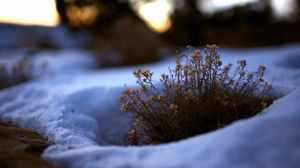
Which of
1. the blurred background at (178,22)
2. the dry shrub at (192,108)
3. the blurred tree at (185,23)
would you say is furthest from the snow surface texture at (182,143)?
the blurred tree at (185,23)

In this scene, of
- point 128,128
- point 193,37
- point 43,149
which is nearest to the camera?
point 43,149

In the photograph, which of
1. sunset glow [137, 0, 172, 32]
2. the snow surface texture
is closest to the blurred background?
sunset glow [137, 0, 172, 32]

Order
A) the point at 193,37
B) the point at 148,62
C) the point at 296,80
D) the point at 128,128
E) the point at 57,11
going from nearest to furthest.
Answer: the point at 128,128, the point at 296,80, the point at 148,62, the point at 57,11, the point at 193,37

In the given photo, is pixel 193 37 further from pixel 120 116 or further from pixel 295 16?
pixel 120 116

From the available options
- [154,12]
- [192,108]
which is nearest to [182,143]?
[192,108]

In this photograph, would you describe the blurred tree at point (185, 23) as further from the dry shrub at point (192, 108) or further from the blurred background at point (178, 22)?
the dry shrub at point (192, 108)

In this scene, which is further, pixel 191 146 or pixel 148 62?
pixel 148 62

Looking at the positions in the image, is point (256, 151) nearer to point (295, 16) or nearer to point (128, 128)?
point (128, 128)

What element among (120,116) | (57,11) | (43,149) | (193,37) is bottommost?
(43,149)

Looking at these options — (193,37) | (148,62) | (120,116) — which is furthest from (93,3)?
(120,116)

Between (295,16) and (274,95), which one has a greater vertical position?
(295,16)

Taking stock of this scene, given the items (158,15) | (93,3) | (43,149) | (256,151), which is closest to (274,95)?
(256,151)
